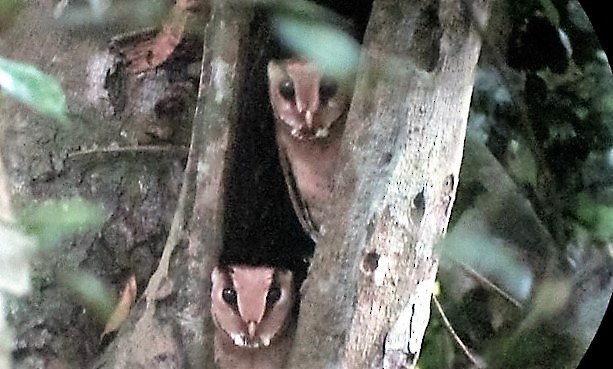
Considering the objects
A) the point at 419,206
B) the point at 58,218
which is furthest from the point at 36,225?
the point at 419,206

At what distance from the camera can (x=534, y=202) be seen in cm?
58

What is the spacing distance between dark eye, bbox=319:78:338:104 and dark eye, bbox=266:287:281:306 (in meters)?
0.14

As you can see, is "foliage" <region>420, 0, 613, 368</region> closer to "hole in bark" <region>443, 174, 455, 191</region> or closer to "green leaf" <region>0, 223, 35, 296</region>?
"hole in bark" <region>443, 174, 455, 191</region>

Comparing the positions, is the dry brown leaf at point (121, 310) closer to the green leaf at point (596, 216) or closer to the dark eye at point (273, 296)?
the dark eye at point (273, 296)

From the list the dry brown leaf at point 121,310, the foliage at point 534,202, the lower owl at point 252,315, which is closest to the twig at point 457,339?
the foliage at point 534,202

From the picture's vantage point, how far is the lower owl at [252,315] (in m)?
0.54

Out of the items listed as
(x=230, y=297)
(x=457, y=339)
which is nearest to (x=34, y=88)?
(x=230, y=297)

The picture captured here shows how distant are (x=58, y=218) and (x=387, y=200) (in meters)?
0.22

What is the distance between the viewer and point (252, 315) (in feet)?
1.77

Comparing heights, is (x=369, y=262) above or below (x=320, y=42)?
below

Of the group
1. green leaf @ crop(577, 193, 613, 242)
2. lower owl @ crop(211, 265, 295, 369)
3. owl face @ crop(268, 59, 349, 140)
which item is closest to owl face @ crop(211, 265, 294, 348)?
lower owl @ crop(211, 265, 295, 369)

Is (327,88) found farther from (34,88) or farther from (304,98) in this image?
(34,88)

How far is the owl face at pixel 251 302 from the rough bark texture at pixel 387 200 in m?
0.02

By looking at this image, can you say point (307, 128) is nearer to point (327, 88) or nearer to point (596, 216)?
point (327, 88)
